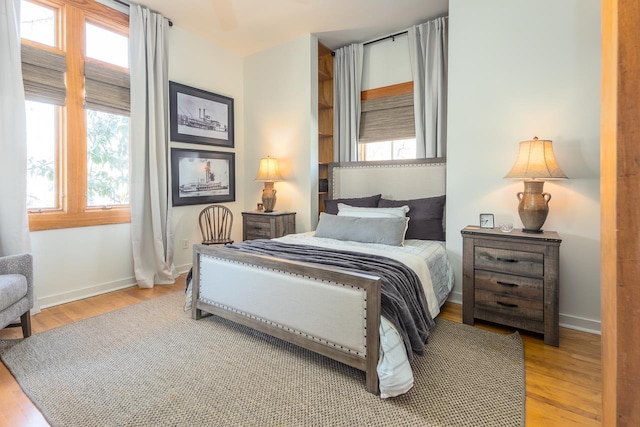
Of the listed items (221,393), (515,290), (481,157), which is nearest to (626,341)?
(221,393)

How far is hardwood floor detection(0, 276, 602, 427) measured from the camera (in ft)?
5.01

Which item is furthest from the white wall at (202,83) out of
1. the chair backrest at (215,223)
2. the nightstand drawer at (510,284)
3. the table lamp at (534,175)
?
the table lamp at (534,175)

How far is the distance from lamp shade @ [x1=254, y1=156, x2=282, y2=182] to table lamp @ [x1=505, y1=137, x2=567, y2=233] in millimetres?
2623

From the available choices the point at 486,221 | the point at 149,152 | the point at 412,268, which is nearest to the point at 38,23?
the point at 149,152

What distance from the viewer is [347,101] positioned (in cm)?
427

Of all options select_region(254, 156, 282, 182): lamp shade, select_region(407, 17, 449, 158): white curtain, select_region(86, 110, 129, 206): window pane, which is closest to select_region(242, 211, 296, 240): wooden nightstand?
select_region(254, 156, 282, 182): lamp shade

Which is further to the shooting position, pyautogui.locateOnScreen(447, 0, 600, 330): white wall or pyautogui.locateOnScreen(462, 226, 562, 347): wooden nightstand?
pyautogui.locateOnScreen(447, 0, 600, 330): white wall

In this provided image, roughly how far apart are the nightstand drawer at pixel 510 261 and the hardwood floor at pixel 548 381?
48 centimetres

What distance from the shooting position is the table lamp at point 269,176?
4.12 metres

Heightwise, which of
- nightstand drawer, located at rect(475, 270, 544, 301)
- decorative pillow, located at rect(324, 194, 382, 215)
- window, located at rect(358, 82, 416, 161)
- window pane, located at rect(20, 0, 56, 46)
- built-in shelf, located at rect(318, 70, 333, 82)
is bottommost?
nightstand drawer, located at rect(475, 270, 544, 301)

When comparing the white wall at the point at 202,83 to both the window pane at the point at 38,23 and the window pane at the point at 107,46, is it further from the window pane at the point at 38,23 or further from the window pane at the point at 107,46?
the window pane at the point at 38,23

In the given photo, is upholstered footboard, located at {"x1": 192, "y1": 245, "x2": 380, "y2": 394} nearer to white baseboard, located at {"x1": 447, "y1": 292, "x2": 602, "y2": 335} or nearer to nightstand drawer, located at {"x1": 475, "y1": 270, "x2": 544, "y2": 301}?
nightstand drawer, located at {"x1": 475, "y1": 270, "x2": 544, "y2": 301}

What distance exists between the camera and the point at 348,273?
5.74ft

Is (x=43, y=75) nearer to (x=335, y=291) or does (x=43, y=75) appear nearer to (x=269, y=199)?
(x=269, y=199)
